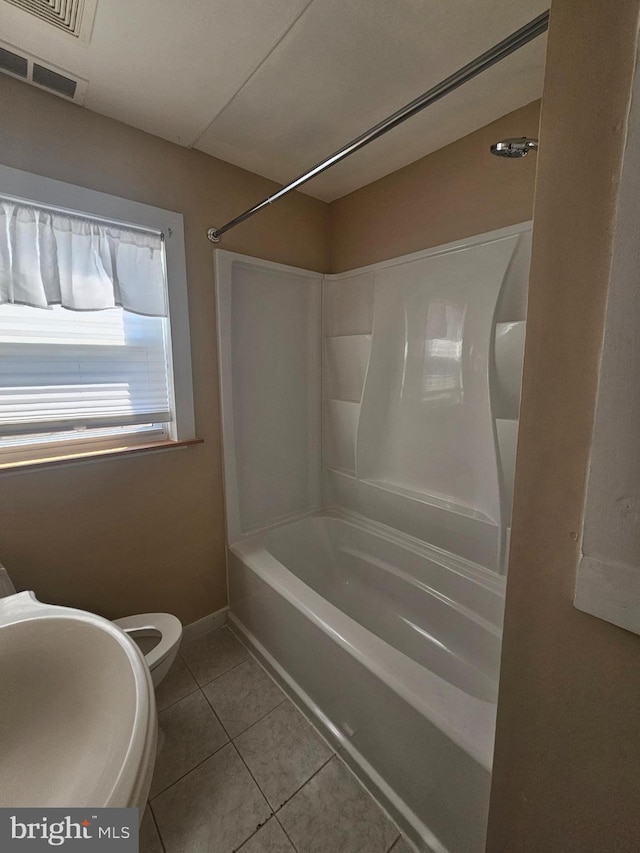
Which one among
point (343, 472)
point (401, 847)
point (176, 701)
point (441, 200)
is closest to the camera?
A: point (401, 847)

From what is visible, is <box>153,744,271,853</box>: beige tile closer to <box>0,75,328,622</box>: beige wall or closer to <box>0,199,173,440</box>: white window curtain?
<box>0,75,328,622</box>: beige wall

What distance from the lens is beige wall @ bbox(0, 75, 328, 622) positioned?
122 cm

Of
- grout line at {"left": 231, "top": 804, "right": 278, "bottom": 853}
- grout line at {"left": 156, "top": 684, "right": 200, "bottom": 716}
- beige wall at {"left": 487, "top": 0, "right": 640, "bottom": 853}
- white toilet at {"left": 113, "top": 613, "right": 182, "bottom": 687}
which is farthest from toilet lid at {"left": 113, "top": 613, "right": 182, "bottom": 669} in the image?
beige wall at {"left": 487, "top": 0, "right": 640, "bottom": 853}

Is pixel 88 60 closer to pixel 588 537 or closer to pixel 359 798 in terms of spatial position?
pixel 588 537

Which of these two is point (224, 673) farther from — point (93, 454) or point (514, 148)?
point (514, 148)

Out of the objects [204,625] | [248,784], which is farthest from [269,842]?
[204,625]

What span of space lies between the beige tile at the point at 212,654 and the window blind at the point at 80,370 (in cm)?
119

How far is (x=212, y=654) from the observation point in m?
1.69

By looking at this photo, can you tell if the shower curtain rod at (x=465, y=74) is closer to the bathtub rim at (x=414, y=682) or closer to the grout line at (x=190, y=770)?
the bathtub rim at (x=414, y=682)

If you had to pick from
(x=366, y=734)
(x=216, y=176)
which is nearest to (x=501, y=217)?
(x=216, y=176)

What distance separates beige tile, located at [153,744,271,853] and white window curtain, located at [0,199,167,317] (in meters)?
1.76

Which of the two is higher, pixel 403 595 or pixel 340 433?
pixel 340 433

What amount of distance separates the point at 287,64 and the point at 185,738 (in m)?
2.43

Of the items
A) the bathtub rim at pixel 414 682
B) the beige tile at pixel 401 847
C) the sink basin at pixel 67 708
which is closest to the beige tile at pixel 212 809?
the beige tile at pixel 401 847
